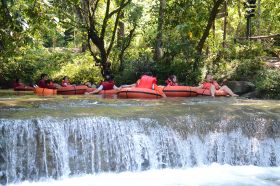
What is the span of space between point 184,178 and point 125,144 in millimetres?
1410

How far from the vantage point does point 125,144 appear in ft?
27.9

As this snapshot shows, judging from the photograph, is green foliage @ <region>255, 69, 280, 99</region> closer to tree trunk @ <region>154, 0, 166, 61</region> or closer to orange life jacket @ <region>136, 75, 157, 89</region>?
orange life jacket @ <region>136, 75, 157, 89</region>

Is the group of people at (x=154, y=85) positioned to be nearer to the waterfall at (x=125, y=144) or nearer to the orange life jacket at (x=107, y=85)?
the orange life jacket at (x=107, y=85)

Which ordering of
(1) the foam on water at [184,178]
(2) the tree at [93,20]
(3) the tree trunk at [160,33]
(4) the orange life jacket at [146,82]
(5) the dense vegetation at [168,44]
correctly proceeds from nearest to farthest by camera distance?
1. (1) the foam on water at [184,178]
2. (4) the orange life jacket at [146,82]
3. (5) the dense vegetation at [168,44]
4. (2) the tree at [93,20]
5. (3) the tree trunk at [160,33]

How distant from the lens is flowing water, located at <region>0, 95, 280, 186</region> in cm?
761

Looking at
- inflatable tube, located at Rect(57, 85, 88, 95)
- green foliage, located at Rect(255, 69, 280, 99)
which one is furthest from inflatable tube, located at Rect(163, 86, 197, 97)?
inflatable tube, located at Rect(57, 85, 88, 95)

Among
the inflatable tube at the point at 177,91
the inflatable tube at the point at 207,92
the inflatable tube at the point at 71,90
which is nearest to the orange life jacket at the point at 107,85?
the inflatable tube at the point at 71,90

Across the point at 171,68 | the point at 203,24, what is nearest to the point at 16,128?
the point at 171,68

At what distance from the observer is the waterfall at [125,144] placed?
764cm

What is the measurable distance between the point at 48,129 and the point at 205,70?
1082 centimetres

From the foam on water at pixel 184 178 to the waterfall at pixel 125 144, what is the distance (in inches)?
7.4

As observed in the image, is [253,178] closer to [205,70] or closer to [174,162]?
[174,162]

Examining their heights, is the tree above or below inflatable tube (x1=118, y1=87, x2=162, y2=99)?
above

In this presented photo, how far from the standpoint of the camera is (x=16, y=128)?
7.69 meters
